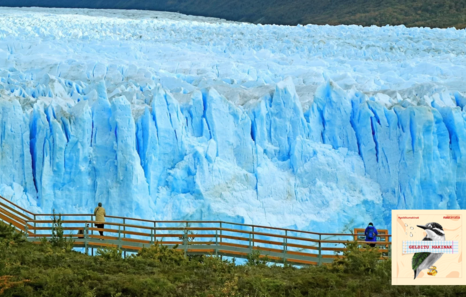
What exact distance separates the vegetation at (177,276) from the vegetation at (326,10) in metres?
31.7

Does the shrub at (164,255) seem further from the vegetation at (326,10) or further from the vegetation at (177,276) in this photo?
the vegetation at (326,10)

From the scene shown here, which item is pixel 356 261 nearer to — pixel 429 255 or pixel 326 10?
pixel 429 255

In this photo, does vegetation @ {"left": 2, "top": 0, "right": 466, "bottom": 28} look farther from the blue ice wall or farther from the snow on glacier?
the blue ice wall

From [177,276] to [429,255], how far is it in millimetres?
4292

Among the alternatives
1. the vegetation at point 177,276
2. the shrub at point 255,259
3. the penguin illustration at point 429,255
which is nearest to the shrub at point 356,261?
the vegetation at point 177,276

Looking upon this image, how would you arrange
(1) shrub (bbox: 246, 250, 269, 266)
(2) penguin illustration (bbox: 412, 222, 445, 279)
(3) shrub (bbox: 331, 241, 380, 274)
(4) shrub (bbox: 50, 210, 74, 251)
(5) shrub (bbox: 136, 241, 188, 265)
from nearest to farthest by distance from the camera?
(2) penguin illustration (bbox: 412, 222, 445, 279)
(3) shrub (bbox: 331, 241, 380, 274)
(5) shrub (bbox: 136, 241, 188, 265)
(1) shrub (bbox: 246, 250, 269, 266)
(4) shrub (bbox: 50, 210, 74, 251)

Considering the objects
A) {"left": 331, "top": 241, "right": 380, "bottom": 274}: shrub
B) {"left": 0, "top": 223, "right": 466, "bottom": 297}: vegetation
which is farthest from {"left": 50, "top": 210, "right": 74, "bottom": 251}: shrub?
{"left": 331, "top": 241, "right": 380, "bottom": 274}: shrub

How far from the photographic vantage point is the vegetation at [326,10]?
1737 inches

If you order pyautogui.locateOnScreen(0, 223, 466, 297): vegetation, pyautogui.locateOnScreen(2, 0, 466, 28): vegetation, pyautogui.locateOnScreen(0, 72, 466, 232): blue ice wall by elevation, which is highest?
pyautogui.locateOnScreen(2, 0, 466, 28): vegetation

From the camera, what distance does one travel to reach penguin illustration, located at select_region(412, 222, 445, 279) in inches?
352

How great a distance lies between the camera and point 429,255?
9008 millimetres

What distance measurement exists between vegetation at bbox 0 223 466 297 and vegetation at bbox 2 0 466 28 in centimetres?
3166

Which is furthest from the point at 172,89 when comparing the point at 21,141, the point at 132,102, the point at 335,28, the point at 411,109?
the point at 335,28

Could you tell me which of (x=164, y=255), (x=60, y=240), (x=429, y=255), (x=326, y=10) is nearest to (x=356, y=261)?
(x=429, y=255)
